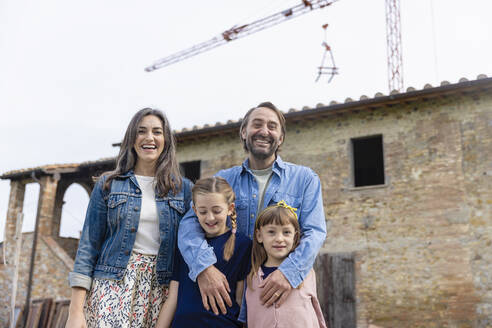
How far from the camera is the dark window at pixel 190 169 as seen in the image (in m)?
13.6

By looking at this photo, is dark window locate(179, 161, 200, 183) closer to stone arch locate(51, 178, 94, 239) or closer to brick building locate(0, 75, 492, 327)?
brick building locate(0, 75, 492, 327)

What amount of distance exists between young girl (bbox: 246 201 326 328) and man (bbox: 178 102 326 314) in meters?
0.06

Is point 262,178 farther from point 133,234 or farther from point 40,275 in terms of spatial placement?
Answer: point 40,275

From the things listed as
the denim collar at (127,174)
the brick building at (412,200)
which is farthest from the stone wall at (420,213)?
the denim collar at (127,174)

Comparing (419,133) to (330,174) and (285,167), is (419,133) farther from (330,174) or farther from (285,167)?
(285,167)

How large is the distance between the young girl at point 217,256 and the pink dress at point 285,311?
98 millimetres

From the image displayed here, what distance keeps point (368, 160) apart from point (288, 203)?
11939mm

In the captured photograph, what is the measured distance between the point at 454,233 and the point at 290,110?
4555 mm

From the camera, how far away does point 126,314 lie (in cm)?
283

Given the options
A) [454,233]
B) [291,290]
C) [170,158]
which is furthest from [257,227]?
[454,233]

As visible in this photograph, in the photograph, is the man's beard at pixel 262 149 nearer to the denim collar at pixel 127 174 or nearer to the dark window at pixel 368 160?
the denim collar at pixel 127 174

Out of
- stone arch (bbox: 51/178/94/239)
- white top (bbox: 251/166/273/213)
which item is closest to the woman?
white top (bbox: 251/166/273/213)

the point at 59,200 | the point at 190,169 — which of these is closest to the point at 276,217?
the point at 190,169

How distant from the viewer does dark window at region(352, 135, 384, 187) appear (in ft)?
42.0
